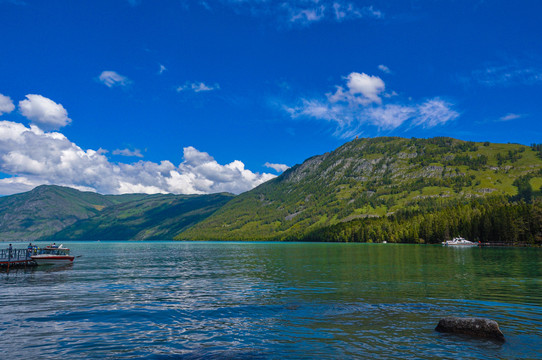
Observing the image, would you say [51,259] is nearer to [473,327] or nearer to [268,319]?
[268,319]

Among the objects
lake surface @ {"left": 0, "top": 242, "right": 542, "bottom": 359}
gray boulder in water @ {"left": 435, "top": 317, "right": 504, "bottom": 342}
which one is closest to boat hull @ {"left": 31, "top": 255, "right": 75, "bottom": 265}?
lake surface @ {"left": 0, "top": 242, "right": 542, "bottom": 359}

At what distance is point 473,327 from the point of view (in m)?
23.6

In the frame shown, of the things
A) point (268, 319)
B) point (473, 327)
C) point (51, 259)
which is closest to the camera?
point (473, 327)

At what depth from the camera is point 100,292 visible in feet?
150

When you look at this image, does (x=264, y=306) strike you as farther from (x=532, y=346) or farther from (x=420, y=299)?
(x=532, y=346)

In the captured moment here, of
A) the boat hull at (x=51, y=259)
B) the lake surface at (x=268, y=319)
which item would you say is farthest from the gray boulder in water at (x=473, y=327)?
the boat hull at (x=51, y=259)

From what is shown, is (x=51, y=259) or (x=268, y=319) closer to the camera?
(x=268, y=319)

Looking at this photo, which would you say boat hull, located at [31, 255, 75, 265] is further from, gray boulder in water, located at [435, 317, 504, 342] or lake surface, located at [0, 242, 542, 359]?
gray boulder in water, located at [435, 317, 504, 342]

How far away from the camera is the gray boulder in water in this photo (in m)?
22.9

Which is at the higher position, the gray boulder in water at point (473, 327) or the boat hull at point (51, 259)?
the gray boulder in water at point (473, 327)

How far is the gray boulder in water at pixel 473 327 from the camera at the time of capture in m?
22.9

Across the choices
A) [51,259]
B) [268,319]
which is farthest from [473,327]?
[51,259]

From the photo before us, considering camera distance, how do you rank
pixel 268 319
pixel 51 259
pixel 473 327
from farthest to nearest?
1. pixel 51 259
2. pixel 268 319
3. pixel 473 327

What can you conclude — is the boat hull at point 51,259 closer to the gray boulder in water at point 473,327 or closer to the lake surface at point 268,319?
the lake surface at point 268,319
